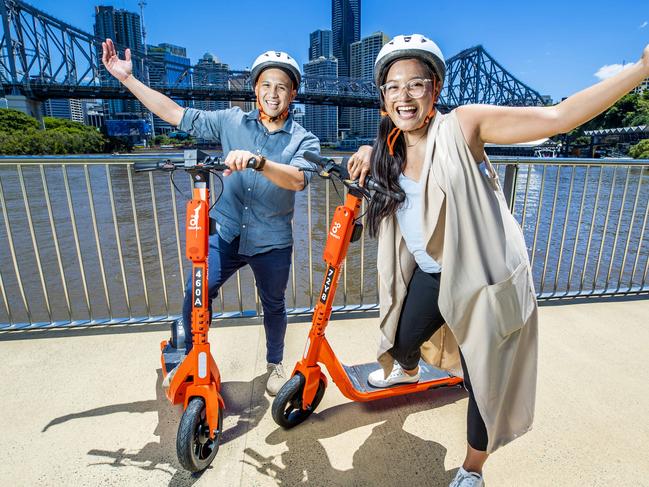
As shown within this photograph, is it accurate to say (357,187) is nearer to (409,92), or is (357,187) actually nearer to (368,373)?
(409,92)

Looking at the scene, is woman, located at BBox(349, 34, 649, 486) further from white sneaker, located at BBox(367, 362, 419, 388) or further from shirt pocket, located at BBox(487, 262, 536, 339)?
white sneaker, located at BBox(367, 362, 419, 388)

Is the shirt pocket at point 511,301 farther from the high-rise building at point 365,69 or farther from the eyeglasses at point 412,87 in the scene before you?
the high-rise building at point 365,69

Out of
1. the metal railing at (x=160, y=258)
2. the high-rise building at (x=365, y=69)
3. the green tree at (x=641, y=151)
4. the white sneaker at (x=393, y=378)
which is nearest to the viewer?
the white sneaker at (x=393, y=378)

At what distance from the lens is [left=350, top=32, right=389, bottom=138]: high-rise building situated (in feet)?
190

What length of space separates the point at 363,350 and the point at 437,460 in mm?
904

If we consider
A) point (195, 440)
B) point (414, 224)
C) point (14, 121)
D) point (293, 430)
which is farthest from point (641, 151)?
point (14, 121)

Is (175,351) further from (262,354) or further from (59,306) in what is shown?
(59,306)

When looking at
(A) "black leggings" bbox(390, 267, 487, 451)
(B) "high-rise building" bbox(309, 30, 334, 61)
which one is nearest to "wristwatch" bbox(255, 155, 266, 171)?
(A) "black leggings" bbox(390, 267, 487, 451)

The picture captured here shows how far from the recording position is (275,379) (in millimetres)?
2168

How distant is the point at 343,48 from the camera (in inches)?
4333

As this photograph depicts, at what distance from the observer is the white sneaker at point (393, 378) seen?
2.06 meters

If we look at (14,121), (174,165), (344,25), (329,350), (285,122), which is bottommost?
(329,350)

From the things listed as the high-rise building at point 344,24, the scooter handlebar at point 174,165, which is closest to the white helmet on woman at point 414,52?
the scooter handlebar at point 174,165

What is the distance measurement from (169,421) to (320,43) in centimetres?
12438
